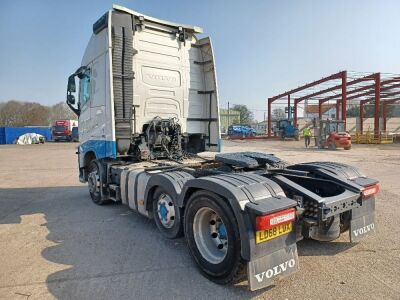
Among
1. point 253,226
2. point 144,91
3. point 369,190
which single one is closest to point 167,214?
point 253,226

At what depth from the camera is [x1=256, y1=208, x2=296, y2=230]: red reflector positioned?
2.87 m

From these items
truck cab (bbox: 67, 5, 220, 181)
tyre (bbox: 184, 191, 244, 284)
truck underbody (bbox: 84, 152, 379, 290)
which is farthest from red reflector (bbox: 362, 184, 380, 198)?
truck cab (bbox: 67, 5, 220, 181)

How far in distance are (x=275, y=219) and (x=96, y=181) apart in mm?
4844

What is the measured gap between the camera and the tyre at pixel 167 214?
165 inches

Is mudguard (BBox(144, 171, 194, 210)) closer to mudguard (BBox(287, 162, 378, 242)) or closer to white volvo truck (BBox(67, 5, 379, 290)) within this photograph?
white volvo truck (BBox(67, 5, 379, 290))

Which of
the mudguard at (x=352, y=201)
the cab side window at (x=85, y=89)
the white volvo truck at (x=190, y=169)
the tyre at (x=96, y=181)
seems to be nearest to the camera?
the white volvo truck at (x=190, y=169)

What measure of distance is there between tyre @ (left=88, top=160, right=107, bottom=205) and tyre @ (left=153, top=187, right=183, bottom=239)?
2.25 meters

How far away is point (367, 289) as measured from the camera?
3.15 m

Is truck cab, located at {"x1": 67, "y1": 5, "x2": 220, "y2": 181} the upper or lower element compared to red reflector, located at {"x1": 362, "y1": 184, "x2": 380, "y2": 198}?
upper

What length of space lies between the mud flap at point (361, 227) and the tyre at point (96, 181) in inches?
186

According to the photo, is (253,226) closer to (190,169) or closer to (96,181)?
(190,169)

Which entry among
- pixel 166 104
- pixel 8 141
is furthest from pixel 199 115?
pixel 8 141

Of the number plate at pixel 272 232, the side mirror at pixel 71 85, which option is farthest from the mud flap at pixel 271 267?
the side mirror at pixel 71 85

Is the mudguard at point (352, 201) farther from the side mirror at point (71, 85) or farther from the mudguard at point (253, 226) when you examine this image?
the side mirror at point (71, 85)
